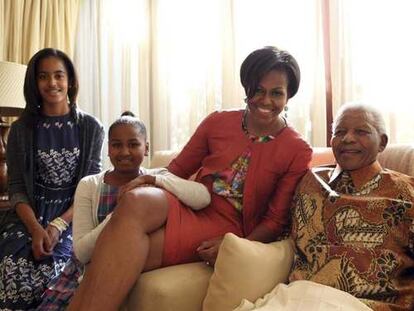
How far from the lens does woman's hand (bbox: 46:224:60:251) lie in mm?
1864

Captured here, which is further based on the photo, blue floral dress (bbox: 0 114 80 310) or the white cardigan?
blue floral dress (bbox: 0 114 80 310)

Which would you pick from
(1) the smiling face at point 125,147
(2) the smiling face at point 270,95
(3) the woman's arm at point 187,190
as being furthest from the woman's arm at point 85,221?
Answer: (2) the smiling face at point 270,95

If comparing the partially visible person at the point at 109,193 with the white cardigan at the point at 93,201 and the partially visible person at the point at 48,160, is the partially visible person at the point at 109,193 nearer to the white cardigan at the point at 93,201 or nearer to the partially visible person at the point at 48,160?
the white cardigan at the point at 93,201

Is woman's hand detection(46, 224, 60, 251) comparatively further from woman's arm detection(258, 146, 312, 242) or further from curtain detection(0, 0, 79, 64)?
curtain detection(0, 0, 79, 64)

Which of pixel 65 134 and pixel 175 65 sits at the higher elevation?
pixel 175 65

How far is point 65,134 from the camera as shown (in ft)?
6.77

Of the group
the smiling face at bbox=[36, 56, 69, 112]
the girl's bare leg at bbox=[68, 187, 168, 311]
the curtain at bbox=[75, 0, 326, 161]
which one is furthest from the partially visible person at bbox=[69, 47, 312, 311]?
the curtain at bbox=[75, 0, 326, 161]

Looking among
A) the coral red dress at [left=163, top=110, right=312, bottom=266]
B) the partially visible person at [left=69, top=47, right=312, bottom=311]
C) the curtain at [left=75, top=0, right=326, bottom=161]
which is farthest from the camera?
the curtain at [left=75, top=0, right=326, bottom=161]

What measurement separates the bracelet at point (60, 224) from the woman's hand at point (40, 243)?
54mm

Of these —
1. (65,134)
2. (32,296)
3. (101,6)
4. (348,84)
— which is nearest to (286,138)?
(348,84)

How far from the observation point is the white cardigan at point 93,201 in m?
1.56

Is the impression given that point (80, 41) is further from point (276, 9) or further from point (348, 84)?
point (348, 84)

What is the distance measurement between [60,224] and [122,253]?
0.67 metres

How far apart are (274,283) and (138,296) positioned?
0.42 metres
